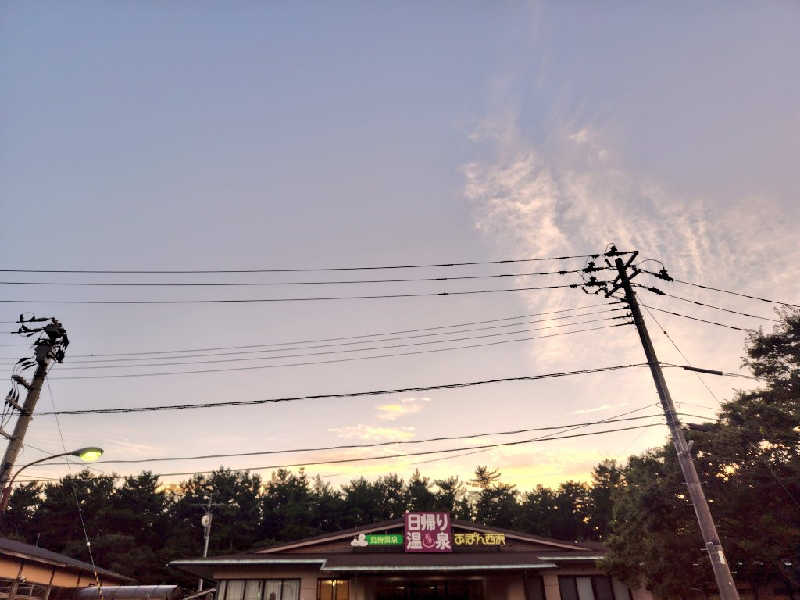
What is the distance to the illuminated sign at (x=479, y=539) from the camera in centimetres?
2727

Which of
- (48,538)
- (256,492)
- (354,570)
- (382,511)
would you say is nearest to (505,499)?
(382,511)

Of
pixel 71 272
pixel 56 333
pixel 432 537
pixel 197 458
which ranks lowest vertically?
pixel 432 537

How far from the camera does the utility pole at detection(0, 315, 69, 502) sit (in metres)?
11.4

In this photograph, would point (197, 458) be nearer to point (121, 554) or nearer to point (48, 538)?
point (121, 554)

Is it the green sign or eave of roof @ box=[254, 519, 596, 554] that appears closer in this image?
eave of roof @ box=[254, 519, 596, 554]

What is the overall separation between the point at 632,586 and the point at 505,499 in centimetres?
5332

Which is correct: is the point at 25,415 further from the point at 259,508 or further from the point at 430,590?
the point at 259,508

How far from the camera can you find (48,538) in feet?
221

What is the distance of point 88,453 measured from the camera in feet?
37.0

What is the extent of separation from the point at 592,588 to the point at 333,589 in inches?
594

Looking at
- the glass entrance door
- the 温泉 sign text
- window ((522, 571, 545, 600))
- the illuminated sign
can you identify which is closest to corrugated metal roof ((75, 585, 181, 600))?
the 温泉 sign text

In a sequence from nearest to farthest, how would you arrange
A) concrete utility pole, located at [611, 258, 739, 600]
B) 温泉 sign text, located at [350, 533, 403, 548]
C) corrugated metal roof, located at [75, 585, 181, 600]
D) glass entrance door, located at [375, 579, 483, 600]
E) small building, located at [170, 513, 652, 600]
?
1. concrete utility pole, located at [611, 258, 739, 600]
2. corrugated metal roof, located at [75, 585, 181, 600]
3. small building, located at [170, 513, 652, 600]
4. 温泉 sign text, located at [350, 533, 403, 548]
5. glass entrance door, located at [375, 579, 483, 600]

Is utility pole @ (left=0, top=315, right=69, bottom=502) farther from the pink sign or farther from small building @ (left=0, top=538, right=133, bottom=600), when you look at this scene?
the pink sign

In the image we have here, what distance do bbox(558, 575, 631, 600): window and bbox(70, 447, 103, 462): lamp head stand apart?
25789 mm
